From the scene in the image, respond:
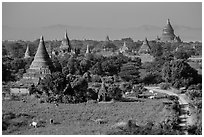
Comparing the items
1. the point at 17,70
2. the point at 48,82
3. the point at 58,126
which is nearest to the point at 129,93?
the point at 48,82

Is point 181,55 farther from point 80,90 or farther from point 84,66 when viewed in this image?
point 80,90

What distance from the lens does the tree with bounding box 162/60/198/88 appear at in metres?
21.2

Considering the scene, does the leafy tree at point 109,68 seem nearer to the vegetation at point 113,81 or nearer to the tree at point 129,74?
the vegetation at point 113,81

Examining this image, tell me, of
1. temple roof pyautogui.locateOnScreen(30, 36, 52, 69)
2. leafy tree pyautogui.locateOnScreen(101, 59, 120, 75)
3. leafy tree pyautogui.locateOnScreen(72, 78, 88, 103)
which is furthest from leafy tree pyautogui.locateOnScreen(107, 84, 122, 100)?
leafy tree pyautogui.locateOnScreen(101, 59, 120, 75)

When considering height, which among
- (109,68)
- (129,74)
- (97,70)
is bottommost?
(129,74)

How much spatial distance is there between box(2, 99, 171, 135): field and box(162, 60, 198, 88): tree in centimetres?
393

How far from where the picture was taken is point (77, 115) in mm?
14547

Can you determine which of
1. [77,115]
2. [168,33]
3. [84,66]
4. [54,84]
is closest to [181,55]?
[84,66]

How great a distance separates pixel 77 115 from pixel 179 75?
8197 mm

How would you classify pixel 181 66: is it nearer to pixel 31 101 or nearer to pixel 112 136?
pixel 31 101

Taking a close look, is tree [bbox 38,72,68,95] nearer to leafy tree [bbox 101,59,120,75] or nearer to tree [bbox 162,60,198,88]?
tree [bbox 162,60,198,88]

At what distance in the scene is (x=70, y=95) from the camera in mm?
17531

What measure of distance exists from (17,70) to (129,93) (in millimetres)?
10743

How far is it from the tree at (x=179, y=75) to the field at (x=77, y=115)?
3928mm
